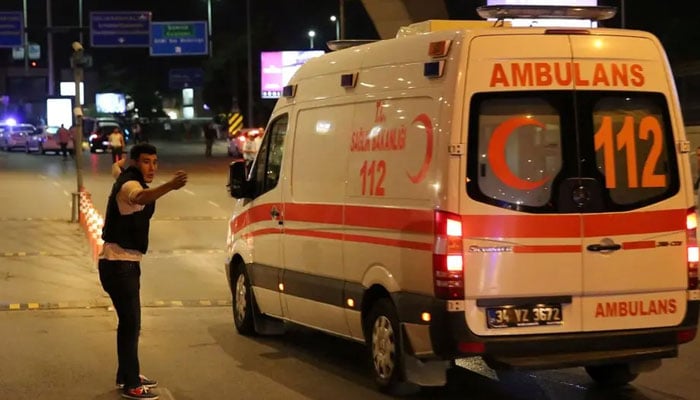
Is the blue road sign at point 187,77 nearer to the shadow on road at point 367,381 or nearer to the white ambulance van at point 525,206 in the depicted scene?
the shadow on road at point 367,381

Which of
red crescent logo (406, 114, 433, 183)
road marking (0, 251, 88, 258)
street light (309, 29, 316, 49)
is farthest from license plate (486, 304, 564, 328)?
street light (309, 29, 316, 49)

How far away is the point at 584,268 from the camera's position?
22.8 feet

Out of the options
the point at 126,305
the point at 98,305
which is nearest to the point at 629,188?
the point at 126,305

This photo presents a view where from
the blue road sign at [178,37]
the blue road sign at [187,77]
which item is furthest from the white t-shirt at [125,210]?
the blue road sign at [187,77]

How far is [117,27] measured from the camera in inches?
1975

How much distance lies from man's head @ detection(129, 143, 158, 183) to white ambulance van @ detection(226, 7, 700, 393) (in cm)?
151

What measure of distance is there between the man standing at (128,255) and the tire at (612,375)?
321 centimetres

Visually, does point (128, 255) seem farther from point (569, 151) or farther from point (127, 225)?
A: point (569, 151)

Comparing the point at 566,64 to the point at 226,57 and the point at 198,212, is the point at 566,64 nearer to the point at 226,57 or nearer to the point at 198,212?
the point at 198,212

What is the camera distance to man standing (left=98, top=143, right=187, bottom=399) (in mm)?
7324

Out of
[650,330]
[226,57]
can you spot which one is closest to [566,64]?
[650,330]

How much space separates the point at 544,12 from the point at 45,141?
146 ft

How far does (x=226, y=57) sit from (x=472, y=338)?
66.8m

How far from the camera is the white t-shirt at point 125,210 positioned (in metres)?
7.29
